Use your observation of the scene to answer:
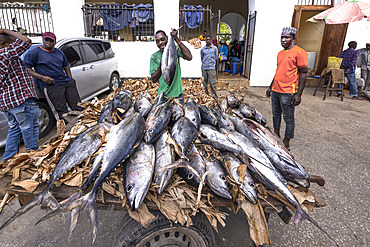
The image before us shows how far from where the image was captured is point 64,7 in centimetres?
872

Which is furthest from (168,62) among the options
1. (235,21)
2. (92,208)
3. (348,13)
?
(235,21)

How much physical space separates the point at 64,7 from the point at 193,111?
9.75 meters

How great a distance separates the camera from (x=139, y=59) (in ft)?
32.4

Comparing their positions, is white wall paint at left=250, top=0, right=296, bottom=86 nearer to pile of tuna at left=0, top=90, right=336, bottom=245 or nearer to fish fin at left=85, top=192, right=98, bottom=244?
pile of tuna at left=0, top=90, right=336, bottom=245

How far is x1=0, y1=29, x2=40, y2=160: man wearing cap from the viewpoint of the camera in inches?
107

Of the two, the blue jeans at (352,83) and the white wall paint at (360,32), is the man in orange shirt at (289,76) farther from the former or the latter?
the white wall paint at (360,32)

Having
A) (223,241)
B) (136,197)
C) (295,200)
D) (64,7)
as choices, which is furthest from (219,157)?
(64,7)

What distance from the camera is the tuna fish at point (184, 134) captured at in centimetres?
165

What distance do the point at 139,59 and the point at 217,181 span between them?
9.46 m

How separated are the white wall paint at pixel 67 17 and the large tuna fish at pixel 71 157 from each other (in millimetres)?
9353

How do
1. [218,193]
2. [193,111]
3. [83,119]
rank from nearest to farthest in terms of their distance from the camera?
1. [218,193]
2. [193,111]
3. [83,119]

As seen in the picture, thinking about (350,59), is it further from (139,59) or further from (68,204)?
(68,204)

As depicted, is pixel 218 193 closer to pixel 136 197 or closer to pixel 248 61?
pixel 136 197

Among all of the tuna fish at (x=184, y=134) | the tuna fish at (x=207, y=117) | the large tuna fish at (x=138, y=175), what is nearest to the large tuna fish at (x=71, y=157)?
the large tuna fish at (x=138, y=175)
